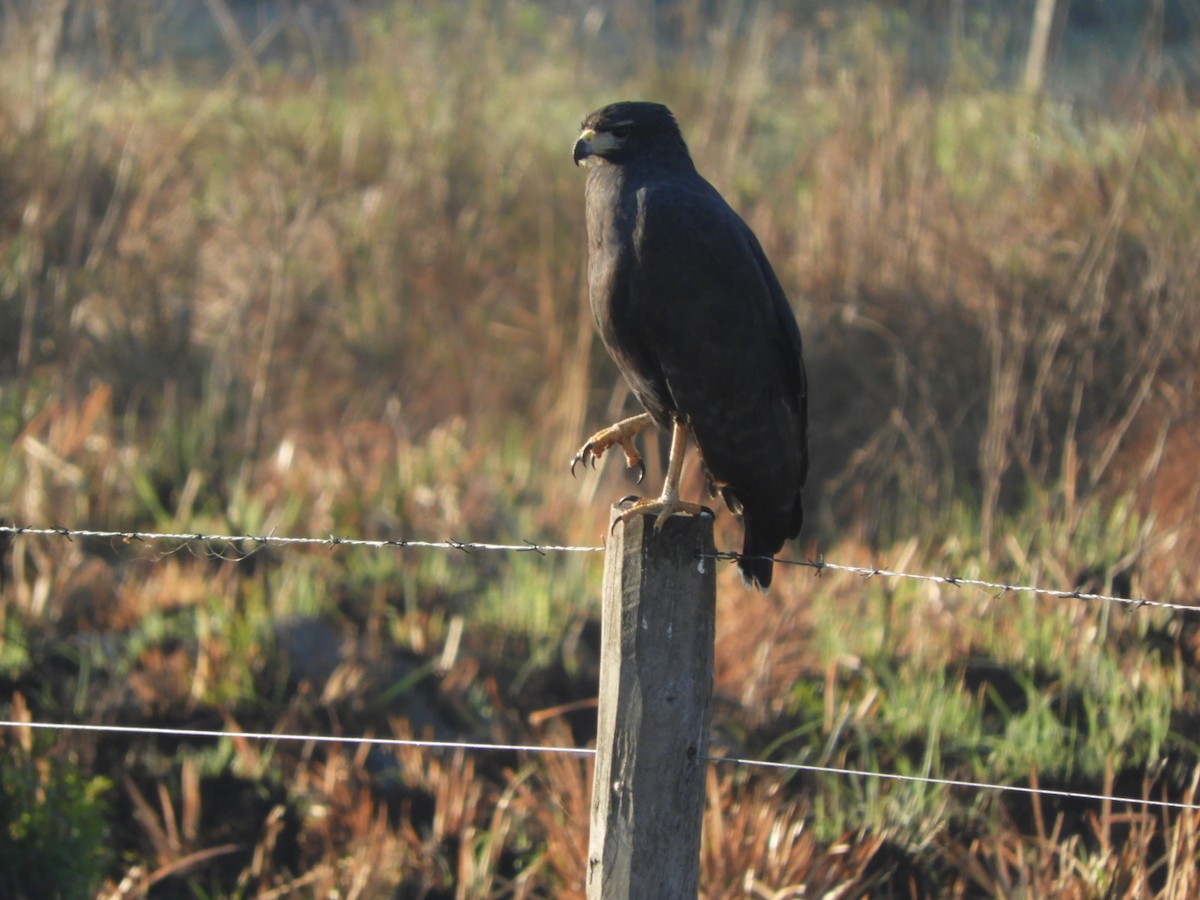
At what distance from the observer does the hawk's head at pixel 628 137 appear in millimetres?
3322

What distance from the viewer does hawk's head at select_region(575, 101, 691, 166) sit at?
3.32m

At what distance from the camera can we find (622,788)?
95.3 inches

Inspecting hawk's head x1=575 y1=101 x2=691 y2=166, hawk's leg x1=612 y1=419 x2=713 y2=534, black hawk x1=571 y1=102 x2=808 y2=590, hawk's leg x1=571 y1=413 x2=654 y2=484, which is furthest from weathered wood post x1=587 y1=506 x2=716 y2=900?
hawk's head x1=575 y1=101 x2=691 y2=166

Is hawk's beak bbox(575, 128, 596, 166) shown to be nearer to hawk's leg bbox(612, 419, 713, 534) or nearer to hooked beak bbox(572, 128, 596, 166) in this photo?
hooked beak bbox(572, 128, 596, 166)

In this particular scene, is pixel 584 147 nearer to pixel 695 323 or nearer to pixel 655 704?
pixel 695 323

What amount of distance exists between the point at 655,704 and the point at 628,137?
1463 mm

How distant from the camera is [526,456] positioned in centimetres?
669

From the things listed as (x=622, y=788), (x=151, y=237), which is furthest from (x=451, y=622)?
(x=151, y=237)

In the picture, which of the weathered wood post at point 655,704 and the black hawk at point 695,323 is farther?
the black hawk at point 695,323

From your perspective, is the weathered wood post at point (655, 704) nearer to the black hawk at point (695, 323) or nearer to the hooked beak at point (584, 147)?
the black hawk at point (695, 323)

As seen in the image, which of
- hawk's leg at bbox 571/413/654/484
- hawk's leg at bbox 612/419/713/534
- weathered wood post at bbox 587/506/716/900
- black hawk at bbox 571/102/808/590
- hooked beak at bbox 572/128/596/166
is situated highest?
hooked beak at bbox 572/128/596/166

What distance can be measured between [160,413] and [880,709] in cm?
429

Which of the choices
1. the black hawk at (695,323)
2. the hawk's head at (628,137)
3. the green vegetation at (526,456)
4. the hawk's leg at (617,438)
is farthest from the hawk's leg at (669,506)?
the green vegetation at (526,456)

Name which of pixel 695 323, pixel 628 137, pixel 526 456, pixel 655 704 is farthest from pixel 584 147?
pixel 526 456
